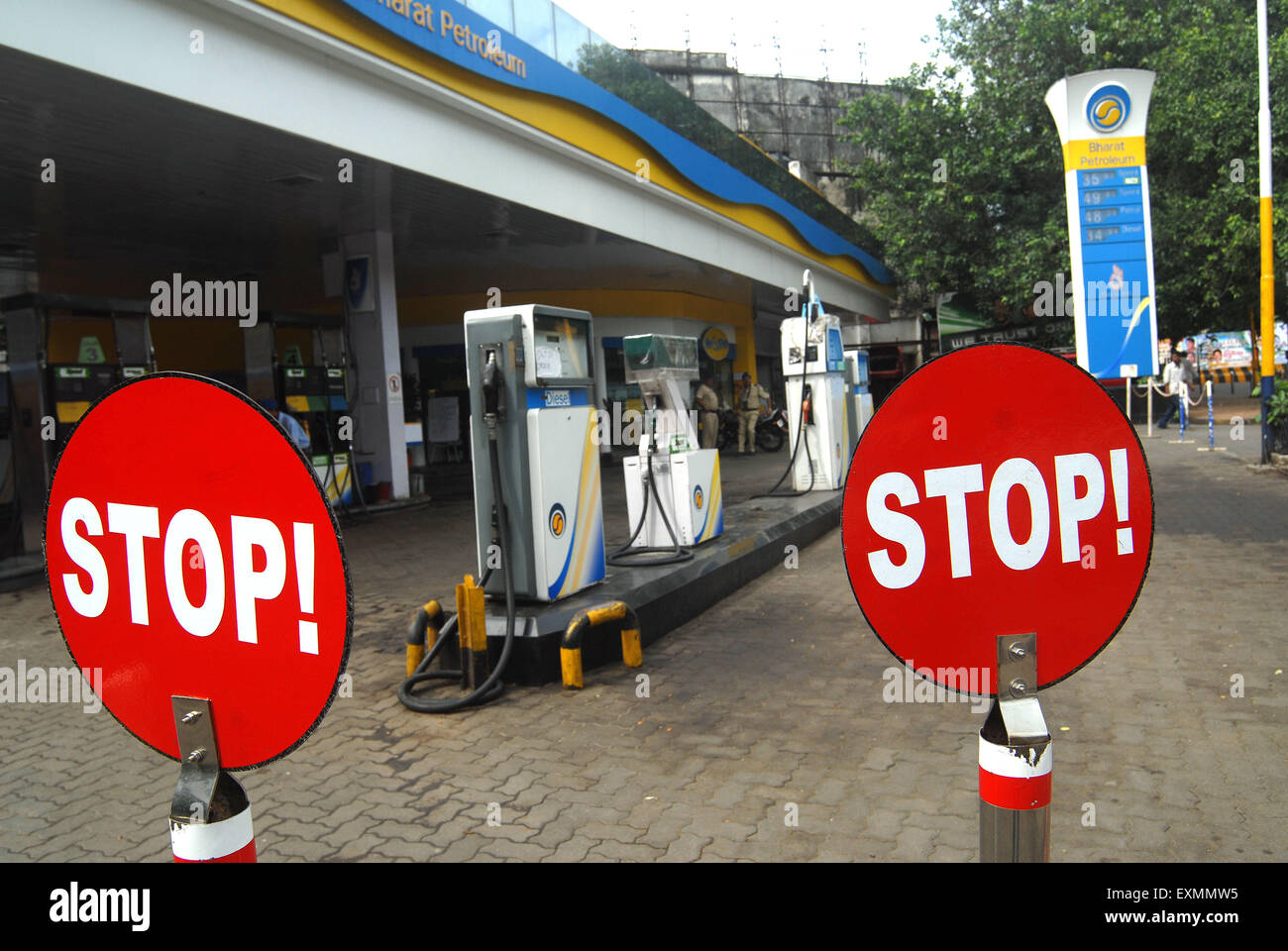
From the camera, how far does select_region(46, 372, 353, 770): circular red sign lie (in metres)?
1.45

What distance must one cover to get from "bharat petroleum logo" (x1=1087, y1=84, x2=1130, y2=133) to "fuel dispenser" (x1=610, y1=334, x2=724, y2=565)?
9060 millimetres

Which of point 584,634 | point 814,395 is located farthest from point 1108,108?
point 584,634

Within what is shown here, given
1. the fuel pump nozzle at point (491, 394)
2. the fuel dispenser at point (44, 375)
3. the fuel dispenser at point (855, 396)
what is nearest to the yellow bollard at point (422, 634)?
the fuel pump nozzle at point (491, 394)

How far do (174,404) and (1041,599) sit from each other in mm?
1553

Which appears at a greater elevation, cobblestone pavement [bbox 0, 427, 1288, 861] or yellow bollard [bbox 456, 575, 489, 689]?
yellow bollard [bbox 456, 575, 489, 689]

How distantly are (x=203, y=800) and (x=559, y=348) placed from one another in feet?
15.0

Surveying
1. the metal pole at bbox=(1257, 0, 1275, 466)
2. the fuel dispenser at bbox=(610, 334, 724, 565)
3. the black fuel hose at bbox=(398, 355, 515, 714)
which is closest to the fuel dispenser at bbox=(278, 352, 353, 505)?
the fuel dispenser at bbox=(610, 334, 724, 565)

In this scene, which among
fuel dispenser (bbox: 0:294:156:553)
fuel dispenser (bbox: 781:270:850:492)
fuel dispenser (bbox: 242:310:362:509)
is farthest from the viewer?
fuel dispenser (bbox: 242:310:362:509)

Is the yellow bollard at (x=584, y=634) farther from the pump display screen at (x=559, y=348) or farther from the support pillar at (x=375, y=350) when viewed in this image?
the support pillar at (x=375, y=350)

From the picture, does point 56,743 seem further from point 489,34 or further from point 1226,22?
point 1226,22

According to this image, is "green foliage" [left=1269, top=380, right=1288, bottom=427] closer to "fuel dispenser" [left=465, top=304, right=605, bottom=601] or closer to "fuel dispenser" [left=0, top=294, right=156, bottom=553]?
"fuel dispenser" [left=465, top=304, right=605, bottom=601]

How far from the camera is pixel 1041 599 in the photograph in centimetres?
176

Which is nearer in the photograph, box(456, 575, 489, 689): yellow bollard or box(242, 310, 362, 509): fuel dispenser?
box(456, 575, 489, 689): yellow bollard

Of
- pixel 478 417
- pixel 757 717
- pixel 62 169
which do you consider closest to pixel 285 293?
pixel 62 169
